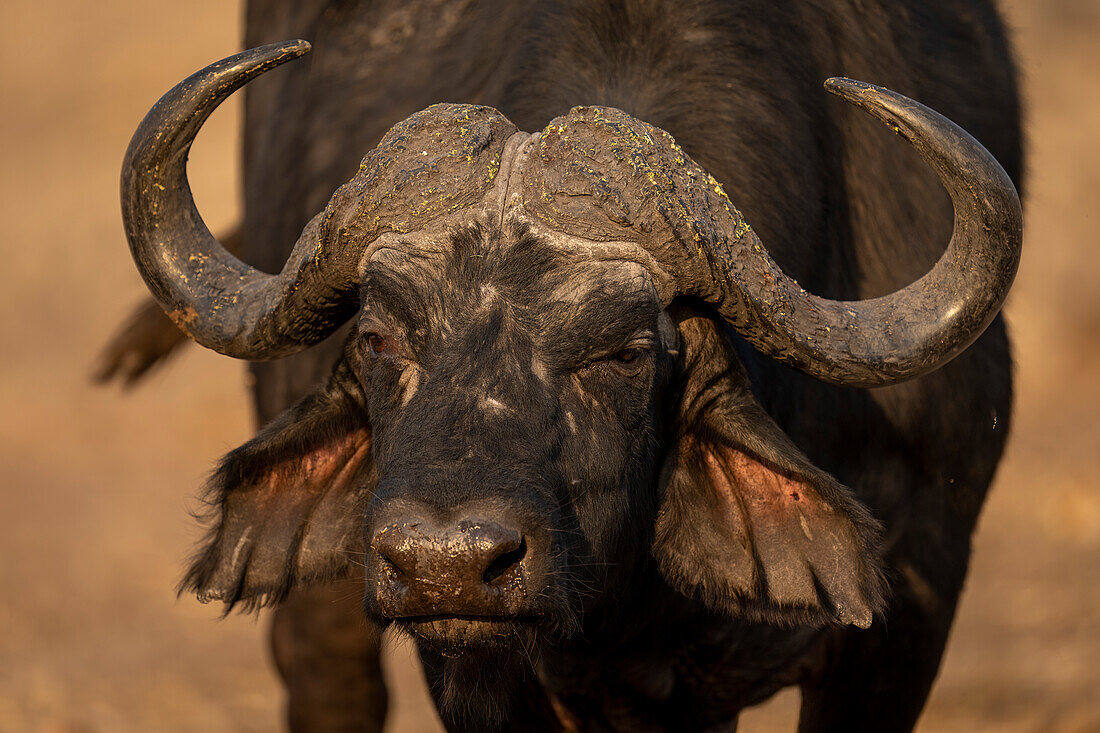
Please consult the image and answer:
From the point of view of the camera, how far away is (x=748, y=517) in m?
3.05

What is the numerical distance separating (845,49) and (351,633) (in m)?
2.62

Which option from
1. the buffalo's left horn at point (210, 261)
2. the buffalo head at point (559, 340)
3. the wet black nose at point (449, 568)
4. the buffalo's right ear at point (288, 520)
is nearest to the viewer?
the wet black nose at point (449, 568)

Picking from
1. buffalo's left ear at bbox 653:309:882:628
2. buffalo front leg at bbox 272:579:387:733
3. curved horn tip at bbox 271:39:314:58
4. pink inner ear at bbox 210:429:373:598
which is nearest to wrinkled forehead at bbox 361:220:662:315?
A: buffalo's left ear at bbox 653:309:882:628

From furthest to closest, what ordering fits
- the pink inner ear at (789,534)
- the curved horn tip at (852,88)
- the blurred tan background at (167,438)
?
the blurred tan background at (167,438)
the pink inner ear at (789,534)
the curved horn tip at (852,88)

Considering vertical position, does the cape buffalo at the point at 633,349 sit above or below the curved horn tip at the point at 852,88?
below

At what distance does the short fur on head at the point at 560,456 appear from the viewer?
256cm

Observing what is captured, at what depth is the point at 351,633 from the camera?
16.5 ft

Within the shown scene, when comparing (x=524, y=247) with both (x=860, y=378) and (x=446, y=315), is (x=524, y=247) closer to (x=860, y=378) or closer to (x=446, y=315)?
(x=446, y=315)

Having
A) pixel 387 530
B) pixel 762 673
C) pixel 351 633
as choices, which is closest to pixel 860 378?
pixel 387 530

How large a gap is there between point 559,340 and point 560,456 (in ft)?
0.69

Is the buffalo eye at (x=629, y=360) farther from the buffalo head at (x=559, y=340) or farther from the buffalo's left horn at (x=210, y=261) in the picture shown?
the buffalo's left horn at (x=210, y=261)

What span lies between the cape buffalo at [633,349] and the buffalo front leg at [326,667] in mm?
1274

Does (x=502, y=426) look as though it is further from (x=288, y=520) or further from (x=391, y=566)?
(x=288, y=520)

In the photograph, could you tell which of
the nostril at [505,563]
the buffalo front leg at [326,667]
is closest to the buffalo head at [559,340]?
the nostril at [505,563]
